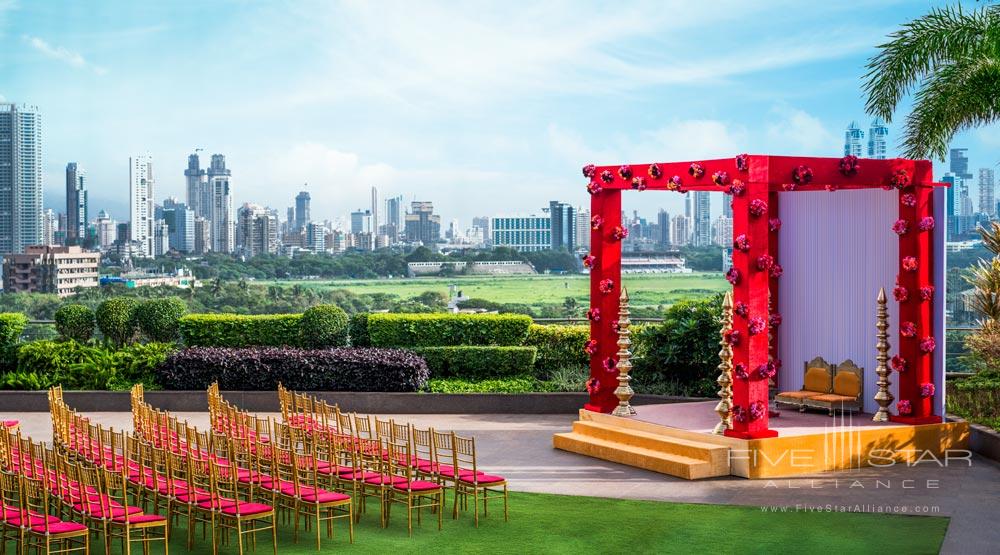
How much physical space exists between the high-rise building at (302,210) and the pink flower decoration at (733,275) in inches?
839

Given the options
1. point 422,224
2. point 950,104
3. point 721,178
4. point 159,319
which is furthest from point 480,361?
point 422,224

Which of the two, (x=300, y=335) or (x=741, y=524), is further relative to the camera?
(x=300, y=335)

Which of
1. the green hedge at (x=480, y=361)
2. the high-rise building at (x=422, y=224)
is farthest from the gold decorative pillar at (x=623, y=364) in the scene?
the high-rise building at (x=422, y=224)

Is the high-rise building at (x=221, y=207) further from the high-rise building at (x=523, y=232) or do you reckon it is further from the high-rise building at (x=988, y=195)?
the high-rise building at (x=988, y=195)

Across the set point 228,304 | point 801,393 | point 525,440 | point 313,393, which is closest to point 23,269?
point 228,304

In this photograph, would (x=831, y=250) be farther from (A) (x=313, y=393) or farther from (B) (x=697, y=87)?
(B) (x=697, y=87)

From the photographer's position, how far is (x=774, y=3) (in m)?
29.6

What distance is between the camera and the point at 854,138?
2962 centimetres

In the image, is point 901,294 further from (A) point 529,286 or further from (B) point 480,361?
(A) point 529,286

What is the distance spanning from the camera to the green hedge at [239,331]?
63.1 ft

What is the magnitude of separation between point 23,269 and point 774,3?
799 inches

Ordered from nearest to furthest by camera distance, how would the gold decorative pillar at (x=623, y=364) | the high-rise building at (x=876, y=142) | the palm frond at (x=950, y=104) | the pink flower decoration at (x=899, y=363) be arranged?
1. the pink flower decoration at (x=899, y=363)
2. the gold decorative pillar at (x=623, y=364)
3. the palm frond at (x=950, y=104)
4. the high-rise building at (x=876, y=142)

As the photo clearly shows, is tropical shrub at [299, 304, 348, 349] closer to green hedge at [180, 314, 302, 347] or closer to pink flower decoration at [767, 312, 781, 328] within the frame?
green hedge at [180, 314, 302, 347]

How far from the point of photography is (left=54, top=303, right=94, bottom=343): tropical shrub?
19.3 m
